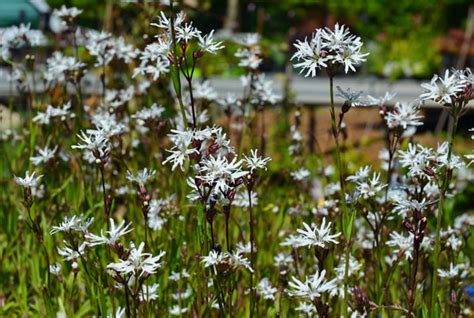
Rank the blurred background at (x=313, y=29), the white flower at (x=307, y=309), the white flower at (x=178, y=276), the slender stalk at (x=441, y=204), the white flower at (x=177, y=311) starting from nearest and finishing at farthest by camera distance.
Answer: the slender stalk at (x=441, y=204), the white flower at (x=307, y=309), the white flower at (x=177, y=311), the white flower at (x=178, y=276), the blurred background at (x=313, y=29)

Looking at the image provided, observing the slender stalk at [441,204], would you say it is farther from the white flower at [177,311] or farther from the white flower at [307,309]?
the white flower at [177,311]

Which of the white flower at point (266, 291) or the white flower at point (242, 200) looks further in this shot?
the white flower at point (242, 200)

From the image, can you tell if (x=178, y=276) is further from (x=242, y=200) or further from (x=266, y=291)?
(x=242, y=200)

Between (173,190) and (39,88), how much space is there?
386 centimetres

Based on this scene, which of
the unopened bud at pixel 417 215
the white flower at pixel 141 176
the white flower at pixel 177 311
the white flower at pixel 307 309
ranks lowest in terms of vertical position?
the white flower at pixel 177 311

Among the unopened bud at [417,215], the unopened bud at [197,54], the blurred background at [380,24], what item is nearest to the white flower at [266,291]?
the unopened bud at [417,215]

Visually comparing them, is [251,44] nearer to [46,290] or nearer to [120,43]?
[120,43]

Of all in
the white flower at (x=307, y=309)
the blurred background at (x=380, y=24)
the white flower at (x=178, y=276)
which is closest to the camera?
the white flower at (x=307, y=309)

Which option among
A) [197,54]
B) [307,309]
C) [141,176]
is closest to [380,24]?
[141,176]

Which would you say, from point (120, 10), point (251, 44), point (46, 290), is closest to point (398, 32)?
point (120, 10)

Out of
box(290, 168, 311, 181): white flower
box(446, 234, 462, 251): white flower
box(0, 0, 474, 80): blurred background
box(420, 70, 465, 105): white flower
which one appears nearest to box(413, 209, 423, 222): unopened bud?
box(420, 70, 465, 105): white flower

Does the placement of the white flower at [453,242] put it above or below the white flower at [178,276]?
above

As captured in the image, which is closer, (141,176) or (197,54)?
(197,54)

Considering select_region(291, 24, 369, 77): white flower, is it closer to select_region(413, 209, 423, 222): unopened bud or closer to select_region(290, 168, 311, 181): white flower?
select_region(413, 209, 423, 222): unopened bud
